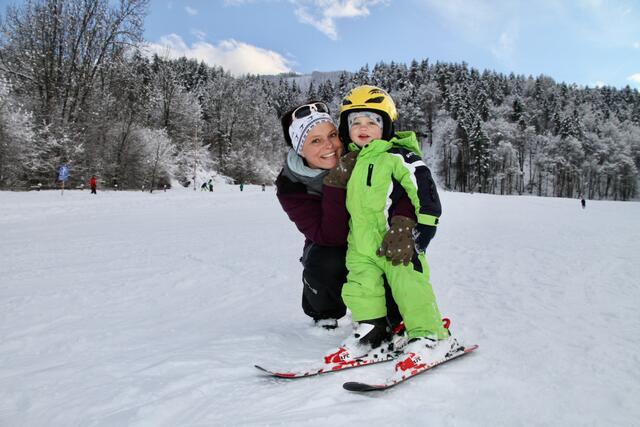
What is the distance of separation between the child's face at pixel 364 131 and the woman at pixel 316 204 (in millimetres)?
226

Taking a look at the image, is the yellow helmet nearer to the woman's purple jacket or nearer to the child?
the child

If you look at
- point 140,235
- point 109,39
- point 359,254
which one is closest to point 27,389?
point 359,254

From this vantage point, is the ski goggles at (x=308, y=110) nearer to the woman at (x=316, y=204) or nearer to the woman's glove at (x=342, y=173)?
the woman at (x=316, y=204)

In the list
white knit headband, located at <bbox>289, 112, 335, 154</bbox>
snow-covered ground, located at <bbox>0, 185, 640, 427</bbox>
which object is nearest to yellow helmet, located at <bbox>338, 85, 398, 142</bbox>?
white knit headband, located at <bbox>289, 112, 335, 154</bbox>

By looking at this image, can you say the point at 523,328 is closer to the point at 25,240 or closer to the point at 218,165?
the point at 25,240

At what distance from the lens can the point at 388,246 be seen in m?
2.13

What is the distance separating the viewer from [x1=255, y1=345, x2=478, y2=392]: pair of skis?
1.74 metres

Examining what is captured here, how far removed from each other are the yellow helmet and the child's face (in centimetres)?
7

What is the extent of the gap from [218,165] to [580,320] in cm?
4892

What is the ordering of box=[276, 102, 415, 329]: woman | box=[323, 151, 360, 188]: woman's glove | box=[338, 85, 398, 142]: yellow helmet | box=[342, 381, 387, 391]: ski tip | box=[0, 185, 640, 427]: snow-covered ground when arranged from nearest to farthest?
box=[0, 185, 640, 427]: snow-covered ground
box=[342, 381, 387, 391]: ski tip
box=[323, 151, 360, 188]: woman's glove
box=[338, 85, 398, 142]: yellow helmet
box=[276, 102, 415, 329]: woman

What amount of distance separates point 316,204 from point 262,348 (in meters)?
1.06

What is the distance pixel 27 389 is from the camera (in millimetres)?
1831

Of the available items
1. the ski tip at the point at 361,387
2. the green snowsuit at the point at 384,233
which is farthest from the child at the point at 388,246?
the ski tip at the point at 361,387

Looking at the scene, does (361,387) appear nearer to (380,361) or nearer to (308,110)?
(380,361)
